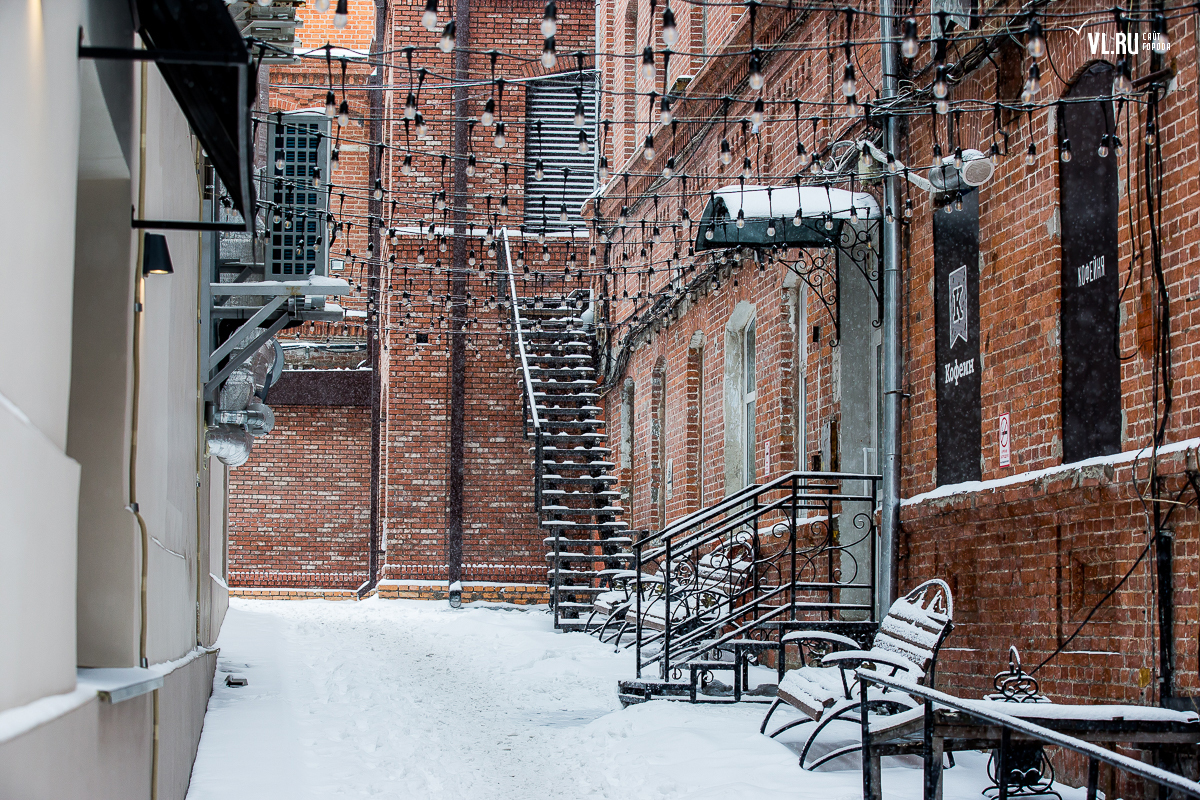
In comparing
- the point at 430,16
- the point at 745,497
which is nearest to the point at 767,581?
the point at 745,497

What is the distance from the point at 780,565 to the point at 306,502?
14151 millimetres

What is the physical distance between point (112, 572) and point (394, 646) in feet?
30.0

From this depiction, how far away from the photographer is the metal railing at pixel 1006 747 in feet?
11.3

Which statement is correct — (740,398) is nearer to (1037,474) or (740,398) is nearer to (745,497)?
(745,497)

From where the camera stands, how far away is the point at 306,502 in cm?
2319

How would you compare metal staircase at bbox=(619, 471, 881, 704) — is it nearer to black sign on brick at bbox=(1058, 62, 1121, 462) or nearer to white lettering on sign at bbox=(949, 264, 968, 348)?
white lettering on sign at bbox=(949, 264, 968, 348)

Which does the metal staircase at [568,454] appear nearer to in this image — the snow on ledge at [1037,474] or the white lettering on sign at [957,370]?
the snow on ledge at [1037,474]

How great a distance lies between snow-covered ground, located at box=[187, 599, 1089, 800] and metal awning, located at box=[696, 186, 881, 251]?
11.0 ft

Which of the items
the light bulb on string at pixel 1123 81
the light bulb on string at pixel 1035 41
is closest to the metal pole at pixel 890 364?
the light bulb on string at pixel 1123 81

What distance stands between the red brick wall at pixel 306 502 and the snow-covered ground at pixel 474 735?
1015 centimetres

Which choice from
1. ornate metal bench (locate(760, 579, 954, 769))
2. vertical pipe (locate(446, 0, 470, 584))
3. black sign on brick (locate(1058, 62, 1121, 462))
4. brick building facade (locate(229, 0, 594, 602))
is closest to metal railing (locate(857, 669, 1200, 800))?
ornate metal bench (locate(760, 579, 954, 769))

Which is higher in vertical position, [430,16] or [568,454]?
[430,16]

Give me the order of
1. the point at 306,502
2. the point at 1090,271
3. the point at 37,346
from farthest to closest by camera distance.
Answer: the point at 306,502 < the point at 1090,271 < the point at 37,346

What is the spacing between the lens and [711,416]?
45.0 feet
